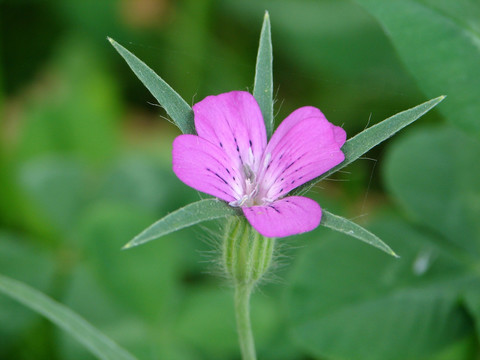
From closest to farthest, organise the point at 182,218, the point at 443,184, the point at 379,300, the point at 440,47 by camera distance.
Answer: the point at 182,218 < the point at 440,47 < the point at 379,300 < the point at 443,184

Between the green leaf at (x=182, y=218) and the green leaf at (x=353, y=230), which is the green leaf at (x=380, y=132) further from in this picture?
the green leaf at (x=182, y=218)

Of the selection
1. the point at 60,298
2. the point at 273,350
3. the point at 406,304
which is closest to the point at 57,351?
the point at 60,298

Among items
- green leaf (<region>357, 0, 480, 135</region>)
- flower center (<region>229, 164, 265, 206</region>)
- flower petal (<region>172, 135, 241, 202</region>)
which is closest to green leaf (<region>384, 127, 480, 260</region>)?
green leaf (<region>357, 0, 480, 135</region>)

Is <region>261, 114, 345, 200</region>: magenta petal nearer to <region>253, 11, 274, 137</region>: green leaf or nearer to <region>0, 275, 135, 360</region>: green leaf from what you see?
<region>253, 11, 274, 137</region>: green leaf

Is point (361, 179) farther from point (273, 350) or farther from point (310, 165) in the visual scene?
point (310, 165)

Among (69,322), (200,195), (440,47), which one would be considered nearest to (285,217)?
(200,195)

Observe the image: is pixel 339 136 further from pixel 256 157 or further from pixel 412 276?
pixel 412 276

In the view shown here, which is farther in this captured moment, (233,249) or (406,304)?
(406,304)
